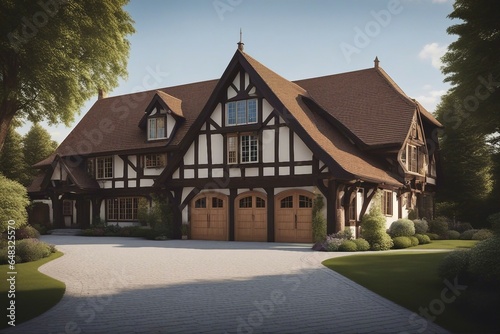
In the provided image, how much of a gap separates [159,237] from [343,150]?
38.6 ft

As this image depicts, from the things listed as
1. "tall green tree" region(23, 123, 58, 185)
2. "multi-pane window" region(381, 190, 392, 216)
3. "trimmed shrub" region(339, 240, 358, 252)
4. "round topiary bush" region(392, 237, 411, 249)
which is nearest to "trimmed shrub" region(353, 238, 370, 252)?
"trimmed shrub" region(339, 240, 358, 252)

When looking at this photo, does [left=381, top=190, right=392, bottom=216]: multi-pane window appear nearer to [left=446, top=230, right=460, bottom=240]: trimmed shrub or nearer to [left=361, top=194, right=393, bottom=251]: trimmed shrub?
[left=361, top=194, right=393, bottom=251]: trimmed shrub

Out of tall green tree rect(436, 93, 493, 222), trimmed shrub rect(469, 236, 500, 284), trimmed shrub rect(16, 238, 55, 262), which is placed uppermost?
tall green tree rect(436, 93, 493, 222)

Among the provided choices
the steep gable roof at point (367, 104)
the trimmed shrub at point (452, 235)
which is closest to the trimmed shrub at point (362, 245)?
the steep gable roof at point (367, 104)

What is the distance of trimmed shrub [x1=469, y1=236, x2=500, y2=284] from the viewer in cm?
854

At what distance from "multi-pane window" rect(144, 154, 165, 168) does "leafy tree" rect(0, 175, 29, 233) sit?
13195 millimetres

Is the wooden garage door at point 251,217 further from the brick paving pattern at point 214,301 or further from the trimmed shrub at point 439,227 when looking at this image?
the trimmed shrub at point 439,227

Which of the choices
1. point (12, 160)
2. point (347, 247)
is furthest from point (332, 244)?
point (12, 160)

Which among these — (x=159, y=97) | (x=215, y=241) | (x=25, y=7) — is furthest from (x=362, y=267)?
(x=159, y=97)

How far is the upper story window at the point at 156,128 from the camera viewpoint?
102 feet

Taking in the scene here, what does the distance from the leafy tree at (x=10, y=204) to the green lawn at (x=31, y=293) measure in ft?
10.8

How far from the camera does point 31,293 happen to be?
10055mm

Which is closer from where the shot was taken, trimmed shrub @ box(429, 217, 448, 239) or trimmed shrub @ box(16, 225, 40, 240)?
trimmed shrub @ box(16, 225, 40, 240)

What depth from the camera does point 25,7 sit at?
18.2m
